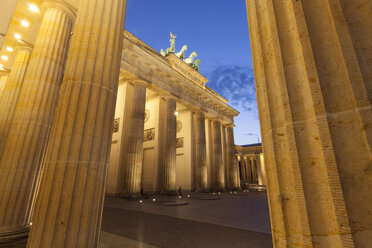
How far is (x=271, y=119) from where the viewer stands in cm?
218

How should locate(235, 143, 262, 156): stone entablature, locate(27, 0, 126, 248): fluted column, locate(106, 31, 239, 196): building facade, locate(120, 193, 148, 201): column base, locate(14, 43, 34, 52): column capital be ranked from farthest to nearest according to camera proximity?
1. locate(235, 143, 262, 156): stone entablature
2. locate(106, 31, 239, 196): building facade
3. locate(120, 193, 148, 201): column base
4. locate(14, 43, 34, 52): column capital
5. locate(27, 0, 126, 248): fluted column

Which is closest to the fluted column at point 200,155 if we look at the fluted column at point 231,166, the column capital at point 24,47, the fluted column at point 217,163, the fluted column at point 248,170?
the fluted column at point 217,163

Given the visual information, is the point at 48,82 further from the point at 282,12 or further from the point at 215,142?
the point at 215,142

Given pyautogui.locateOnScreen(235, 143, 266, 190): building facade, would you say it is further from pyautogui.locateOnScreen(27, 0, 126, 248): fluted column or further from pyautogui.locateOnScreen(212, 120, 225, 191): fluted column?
pyautogui.locateOnScreen(27, 0, 126, 248): fluted column

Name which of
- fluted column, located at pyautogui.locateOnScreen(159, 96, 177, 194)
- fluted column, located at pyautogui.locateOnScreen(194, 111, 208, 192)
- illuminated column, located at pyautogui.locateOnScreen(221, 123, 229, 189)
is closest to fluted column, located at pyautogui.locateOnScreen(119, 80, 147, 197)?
fluted column, located at pyautogui.locateOnScreen(159, 96, 177, 194)

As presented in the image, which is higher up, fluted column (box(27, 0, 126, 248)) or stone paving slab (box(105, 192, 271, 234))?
fluted column (box(27, 0, 126, 248))

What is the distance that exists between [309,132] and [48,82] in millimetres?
8086

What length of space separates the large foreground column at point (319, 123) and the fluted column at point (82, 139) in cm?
313

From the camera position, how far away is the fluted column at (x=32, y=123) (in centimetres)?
560

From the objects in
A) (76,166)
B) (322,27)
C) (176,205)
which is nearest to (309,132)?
(322,27)

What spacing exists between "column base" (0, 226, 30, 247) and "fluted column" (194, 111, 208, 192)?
20.1 m

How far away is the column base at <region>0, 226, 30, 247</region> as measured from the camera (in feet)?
15.0

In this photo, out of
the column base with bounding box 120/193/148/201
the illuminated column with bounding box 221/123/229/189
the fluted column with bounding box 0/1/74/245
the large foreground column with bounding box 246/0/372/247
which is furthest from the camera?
the illuminated column with bounding box 221/123/229/189

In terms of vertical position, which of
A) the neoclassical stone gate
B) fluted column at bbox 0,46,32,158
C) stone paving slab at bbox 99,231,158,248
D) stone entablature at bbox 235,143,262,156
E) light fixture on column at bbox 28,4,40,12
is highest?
light fixture on column at bbox 28,4,40,12
